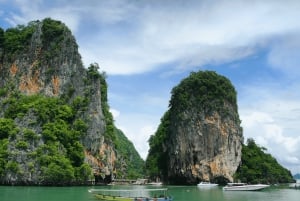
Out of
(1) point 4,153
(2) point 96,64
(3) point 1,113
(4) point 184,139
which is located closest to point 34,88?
(3) point 1,113

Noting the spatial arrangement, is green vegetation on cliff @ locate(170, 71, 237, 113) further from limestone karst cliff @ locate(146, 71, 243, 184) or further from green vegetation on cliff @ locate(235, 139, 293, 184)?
green vegetation on cliff @ locate(235, 139, 293, 184)

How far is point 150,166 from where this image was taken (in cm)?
7338

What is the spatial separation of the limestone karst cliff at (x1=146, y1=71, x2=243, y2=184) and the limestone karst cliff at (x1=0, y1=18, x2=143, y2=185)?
10749 mm

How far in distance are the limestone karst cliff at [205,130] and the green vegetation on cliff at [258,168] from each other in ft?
7.35

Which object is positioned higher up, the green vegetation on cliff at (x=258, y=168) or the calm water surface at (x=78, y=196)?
the green vegetation on cliff at (x=258, y=168)

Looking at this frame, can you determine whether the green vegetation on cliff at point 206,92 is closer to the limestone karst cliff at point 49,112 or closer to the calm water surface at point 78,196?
the limestone karst cliff at point 49,112

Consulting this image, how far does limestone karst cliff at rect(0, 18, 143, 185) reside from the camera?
4869 cm

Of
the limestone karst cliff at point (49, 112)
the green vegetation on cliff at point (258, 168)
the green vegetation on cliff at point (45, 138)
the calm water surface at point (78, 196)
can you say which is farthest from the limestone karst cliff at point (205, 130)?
the calm water surface at point (78, 196)

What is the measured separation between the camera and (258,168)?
215 feet

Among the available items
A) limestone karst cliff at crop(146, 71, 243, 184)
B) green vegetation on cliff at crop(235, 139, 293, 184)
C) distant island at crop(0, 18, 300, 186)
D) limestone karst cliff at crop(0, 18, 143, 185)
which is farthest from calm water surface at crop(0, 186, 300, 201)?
green vegetation on cliff at crop(235, 139, 293, 184)

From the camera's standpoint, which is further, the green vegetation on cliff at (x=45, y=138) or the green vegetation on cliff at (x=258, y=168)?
the green vegetation on cliff at (x=258, y=168)

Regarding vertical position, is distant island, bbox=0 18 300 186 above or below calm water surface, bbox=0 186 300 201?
above

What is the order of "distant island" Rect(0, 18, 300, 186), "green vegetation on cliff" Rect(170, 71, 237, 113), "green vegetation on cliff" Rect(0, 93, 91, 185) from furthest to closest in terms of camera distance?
"green vegetation on cliff" Rect(170, 71, 237, 113)
"distant island" Rect(0, 18, 300, 186)
"green vegetation on cliff" Rect(0, 93, 91, 185)

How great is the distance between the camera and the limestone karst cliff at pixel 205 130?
61.4 metres
